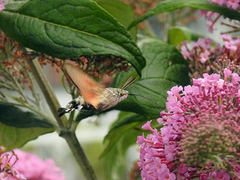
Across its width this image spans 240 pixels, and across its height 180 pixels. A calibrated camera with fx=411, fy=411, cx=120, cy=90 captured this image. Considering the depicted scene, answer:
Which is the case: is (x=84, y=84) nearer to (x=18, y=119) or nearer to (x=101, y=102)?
(x=101, y=102)

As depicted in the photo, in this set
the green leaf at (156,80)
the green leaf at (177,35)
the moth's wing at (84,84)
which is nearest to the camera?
the moth's wing at (84,84)

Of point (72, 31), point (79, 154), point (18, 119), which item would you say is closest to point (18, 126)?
point (18, 119)

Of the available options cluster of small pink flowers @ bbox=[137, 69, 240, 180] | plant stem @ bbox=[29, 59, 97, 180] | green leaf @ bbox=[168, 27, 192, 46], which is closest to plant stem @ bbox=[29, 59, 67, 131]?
plant stem @ bbox=[29, 59, 97, 180]

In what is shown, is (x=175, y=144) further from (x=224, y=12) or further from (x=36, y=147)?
(x=36, y=147)

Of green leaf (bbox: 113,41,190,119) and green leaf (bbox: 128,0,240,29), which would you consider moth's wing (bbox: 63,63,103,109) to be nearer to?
green leaf (bbox: 113,41,190,119)

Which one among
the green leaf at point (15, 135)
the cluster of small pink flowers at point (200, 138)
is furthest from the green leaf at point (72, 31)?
the green leaf at point (15, 135)

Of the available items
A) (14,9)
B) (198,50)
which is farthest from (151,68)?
(14,9)

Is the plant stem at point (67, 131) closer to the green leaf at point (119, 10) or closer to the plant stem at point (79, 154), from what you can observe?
the plant stem at point (79, 154)
